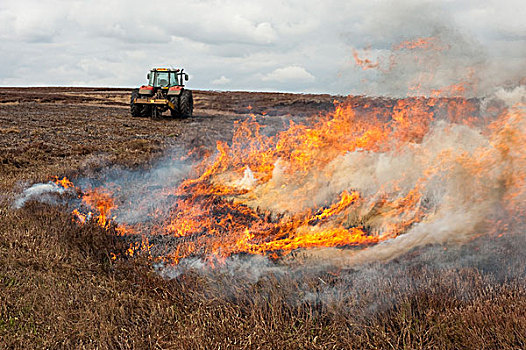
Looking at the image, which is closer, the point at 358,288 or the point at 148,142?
the point at 358,288

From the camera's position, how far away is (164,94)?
86.3ft

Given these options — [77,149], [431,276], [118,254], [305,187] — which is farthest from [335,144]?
[77,149]

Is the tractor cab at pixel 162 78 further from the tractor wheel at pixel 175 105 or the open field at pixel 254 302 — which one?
the open field at pixel 254 302

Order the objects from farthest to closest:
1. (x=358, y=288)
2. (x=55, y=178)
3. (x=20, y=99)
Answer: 1. (x=20, y=99)
2. (x=55, y=178)
3. (x=358, y=288)

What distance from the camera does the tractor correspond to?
84.8ft

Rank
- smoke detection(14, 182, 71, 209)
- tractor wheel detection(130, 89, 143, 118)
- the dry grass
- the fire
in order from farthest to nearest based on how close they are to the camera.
Result: tractor wheel detection(130, 89, 143, 118) < smoke detection(14, 182, 71, 209) < the fire < the dry grass

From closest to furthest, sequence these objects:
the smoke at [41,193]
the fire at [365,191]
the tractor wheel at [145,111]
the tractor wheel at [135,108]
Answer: the fire at [365,191]
the smoke at [41,193]
the tractor wheel at [135,108]
the tractor wheel at [145,111]

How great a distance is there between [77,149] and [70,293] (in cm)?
1074

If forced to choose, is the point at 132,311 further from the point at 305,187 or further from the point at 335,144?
the point at 335,144

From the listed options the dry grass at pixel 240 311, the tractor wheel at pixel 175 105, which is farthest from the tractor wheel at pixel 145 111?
the dry grass at pixel 240 311

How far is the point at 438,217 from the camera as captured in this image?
5.29m

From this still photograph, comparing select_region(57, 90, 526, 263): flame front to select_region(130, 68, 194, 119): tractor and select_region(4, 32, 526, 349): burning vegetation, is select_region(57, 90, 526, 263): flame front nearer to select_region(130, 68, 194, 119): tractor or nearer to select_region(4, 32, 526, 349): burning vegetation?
select_region(4, 32, 526, 349): burning vegetation

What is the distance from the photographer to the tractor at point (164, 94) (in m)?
25.8

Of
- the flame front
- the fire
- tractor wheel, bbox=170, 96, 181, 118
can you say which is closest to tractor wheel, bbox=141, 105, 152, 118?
tractor wheel, bbox=170, 96, 181, 118
